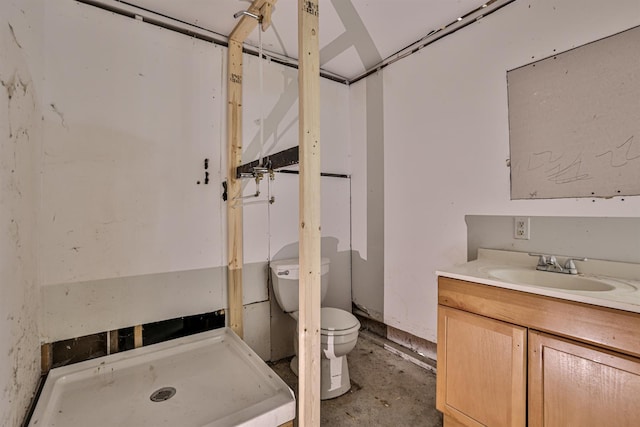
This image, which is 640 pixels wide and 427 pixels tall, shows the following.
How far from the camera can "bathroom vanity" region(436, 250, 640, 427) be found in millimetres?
1007

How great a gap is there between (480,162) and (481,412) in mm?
1351

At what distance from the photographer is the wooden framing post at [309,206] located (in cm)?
112

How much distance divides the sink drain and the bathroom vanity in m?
1.32

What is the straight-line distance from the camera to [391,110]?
7.79 ft

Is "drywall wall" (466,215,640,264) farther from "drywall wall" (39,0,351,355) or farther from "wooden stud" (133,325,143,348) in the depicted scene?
"wooden stud" (133,325,143,348)

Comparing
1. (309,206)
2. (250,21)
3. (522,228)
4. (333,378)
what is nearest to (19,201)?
(309,206)

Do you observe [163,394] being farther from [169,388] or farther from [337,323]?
[337,323]

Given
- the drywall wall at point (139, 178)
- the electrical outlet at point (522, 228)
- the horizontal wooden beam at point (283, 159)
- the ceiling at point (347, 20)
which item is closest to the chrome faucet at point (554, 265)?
the electrical outlet at point (522, 228)

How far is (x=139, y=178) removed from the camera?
68.4 inches

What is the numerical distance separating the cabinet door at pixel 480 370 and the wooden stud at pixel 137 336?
1.70m

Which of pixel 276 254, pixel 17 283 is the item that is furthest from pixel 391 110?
pixel 17 283

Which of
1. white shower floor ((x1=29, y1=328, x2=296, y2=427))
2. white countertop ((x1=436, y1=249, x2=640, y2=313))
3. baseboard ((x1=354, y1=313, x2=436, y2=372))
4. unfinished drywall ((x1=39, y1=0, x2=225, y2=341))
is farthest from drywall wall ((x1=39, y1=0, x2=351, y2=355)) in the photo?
white countertop ((x1=436, y1=249, x2=640, y2=313))

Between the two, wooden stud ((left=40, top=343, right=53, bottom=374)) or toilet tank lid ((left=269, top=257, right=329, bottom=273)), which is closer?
Answer: wooden stud ((left=40, top=343, right=53, bottom=374))

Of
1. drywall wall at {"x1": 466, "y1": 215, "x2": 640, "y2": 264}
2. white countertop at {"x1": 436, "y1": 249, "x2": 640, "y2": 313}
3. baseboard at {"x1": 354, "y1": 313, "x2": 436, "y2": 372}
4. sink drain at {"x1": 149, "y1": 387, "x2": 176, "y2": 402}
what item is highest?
drywall wall at {"x1": 466, "y1": 215, "x2": 640, "y2": 264}
